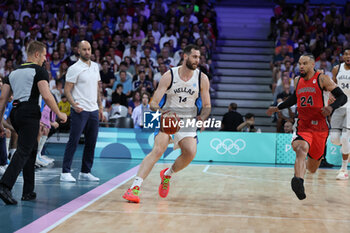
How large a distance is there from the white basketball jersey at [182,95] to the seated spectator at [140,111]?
699 centimetres

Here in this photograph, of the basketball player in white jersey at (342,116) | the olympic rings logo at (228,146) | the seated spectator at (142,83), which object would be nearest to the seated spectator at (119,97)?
the seated spectator at (142,83)

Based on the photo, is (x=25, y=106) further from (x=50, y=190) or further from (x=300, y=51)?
(x=300, y=51)

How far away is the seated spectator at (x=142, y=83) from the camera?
48.4ft

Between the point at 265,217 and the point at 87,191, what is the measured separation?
108 inches

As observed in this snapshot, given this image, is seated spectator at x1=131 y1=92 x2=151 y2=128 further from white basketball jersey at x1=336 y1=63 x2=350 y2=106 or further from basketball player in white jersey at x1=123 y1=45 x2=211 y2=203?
basketball player in white jersey at x1=123 y1=45 x2=211 y2=203

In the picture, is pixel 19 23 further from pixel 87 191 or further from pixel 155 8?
pixel 87 191

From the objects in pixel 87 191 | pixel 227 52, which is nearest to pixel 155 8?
pixel 227 52

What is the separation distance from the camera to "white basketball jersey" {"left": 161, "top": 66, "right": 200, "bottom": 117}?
6543mm

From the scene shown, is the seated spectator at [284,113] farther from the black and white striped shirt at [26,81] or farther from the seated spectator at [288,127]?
the black and white striped shirt at [26,81]

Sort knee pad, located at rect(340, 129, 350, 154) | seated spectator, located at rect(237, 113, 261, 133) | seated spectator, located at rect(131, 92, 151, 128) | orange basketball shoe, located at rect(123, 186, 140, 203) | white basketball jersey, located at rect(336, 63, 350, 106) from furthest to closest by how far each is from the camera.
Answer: seated spectator, located at rect(131, 92, 151, 128)
seated spectator, located at rect(237, 113, 261, 133)
knee pad, located at rect(340, 129, 350, 154)
white basketball jersey, located at rect(336, 63, 350, 106)
orange basketball shoe, located at rect(123, 186, 140, 203)

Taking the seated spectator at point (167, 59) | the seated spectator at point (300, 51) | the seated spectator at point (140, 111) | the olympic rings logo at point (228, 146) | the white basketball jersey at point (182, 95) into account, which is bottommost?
the olympic rings logo at point (228, 146)

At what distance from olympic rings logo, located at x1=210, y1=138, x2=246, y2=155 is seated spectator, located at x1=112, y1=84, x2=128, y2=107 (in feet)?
11.6

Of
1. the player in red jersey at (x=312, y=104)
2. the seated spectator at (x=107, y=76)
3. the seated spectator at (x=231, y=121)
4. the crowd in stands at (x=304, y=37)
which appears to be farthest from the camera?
the seated spectator at (x=107, y=76)

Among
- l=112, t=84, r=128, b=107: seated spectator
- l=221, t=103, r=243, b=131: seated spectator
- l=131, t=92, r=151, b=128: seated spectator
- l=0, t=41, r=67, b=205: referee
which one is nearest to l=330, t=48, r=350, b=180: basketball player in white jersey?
l=221, t=103, r=243, b=131: seated spectator
